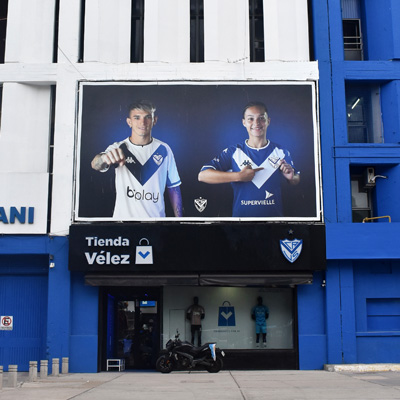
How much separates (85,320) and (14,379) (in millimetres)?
4653

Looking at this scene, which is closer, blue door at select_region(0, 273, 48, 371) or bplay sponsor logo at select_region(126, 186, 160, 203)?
bplay sponsor logo at select_region(126, 186, 160, 203)

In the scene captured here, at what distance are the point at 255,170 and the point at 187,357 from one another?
21.6 ft

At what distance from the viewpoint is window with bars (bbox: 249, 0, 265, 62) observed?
21.9 m

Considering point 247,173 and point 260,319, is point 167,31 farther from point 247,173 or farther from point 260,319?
Answer: point 260,319

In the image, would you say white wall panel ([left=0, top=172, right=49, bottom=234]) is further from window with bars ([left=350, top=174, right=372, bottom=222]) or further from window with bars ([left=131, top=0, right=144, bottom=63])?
window with bars ([left=350, top=174, right=372, bottom=222])

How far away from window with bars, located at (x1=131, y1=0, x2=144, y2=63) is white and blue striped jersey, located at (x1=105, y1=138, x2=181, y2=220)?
11.6ft

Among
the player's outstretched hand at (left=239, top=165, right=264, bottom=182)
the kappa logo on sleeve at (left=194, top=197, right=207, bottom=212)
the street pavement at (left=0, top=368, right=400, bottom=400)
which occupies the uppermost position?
the player's outstretched hand at (left=239, top=165, right=264, bottom=182)

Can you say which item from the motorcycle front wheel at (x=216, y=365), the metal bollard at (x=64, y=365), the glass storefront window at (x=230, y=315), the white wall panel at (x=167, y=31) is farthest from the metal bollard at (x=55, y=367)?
the white wall panel at (x=167, y=31)

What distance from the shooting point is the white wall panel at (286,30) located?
834 inches

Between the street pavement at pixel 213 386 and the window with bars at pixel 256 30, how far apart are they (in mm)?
11263

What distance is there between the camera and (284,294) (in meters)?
20.8

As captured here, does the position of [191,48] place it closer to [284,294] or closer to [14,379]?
[284,294]

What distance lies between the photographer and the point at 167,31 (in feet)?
70.1

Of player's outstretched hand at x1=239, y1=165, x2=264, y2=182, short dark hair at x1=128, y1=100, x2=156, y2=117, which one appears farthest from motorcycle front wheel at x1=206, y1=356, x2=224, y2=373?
short dark hair at x1=128, y1=100, x2=156, y2=117
